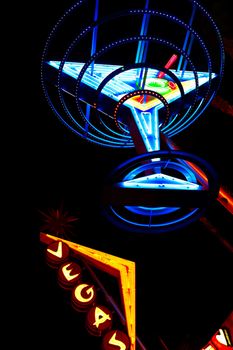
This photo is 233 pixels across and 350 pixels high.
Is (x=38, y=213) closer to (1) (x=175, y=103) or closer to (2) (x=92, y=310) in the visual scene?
(2) (x=92, y=310)

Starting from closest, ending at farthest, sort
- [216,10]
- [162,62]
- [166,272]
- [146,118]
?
[146,118], [216,10], [162,62], [166,272]

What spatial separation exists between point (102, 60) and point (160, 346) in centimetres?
717

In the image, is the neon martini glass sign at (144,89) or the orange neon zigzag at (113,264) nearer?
the neon martini glass sign at (144,89)

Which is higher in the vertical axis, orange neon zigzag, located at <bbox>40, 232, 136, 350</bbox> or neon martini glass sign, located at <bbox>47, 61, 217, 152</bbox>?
neon martini glass sign, located at <bbox>47, 61, 217, 152</bbox>

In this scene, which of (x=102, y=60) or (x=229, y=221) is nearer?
(x=102, y=60)

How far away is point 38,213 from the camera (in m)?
9.07

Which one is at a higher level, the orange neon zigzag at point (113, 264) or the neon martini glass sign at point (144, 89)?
the neon martini glass sign at point (144, 89)

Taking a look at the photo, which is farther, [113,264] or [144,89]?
[113,264]

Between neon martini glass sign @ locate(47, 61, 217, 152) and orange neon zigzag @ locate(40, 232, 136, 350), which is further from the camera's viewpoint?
orange neon zigzag @ locate(40, 232, 136, 350)

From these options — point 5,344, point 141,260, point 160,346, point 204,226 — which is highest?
point 204,226

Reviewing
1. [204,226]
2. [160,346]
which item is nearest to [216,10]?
[204,226]

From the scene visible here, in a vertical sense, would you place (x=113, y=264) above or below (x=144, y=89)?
below

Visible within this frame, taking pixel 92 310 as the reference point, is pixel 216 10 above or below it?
above

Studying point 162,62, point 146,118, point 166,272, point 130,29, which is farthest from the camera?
point 166,272
